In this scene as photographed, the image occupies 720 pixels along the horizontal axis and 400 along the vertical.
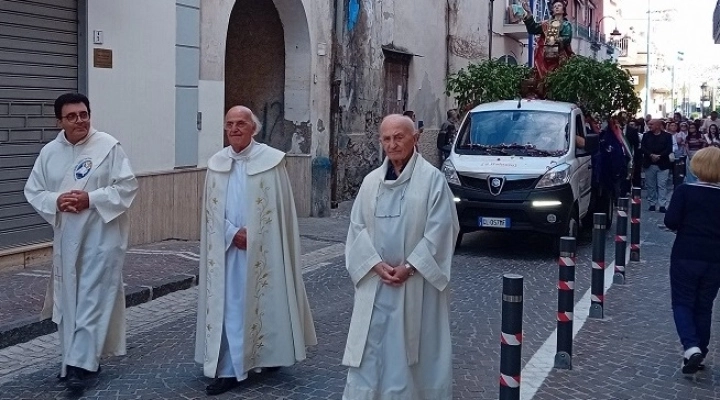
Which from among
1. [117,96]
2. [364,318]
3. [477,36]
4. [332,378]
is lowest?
[332,378]

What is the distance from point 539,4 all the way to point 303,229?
79.7 ft

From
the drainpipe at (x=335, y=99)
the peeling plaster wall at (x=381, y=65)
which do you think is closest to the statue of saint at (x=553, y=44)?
the drainpipe at (x=335, y=99)

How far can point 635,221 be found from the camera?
11.9m

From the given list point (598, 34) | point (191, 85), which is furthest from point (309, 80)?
point (598, 34)

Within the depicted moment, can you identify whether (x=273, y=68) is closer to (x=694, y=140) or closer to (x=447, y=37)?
(x=694, y=140)

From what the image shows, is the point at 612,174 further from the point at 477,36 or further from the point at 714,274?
the point at 477,36

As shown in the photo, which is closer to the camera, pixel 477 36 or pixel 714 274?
pixel 714 274

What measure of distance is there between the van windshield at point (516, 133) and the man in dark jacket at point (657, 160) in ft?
18.2

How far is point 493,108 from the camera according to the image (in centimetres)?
1368

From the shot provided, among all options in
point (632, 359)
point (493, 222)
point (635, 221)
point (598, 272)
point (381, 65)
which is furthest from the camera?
point (381, 65)

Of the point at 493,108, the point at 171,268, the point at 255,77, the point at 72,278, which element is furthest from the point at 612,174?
the point at 72,278

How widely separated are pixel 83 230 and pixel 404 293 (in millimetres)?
2388

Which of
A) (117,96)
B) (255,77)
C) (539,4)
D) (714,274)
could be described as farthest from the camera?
(539,4)

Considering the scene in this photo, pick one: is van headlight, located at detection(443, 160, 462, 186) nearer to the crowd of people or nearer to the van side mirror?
the van side mirror
